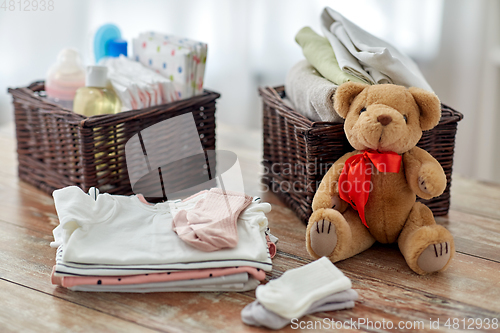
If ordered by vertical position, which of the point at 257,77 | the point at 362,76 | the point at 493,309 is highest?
the point at 362,76

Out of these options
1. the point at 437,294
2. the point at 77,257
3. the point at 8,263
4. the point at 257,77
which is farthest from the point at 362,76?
the point at 257,77

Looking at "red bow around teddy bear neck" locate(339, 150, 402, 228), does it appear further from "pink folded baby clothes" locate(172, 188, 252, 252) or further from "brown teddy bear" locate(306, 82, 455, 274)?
"pink folded baby clothes" locate(172, 188, 252, 252)

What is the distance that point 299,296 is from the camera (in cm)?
61

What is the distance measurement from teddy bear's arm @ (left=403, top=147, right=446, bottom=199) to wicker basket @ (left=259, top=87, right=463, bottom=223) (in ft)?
0.37

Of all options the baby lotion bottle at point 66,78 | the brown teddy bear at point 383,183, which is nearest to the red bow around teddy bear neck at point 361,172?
the brown teddy bear at point 383,183

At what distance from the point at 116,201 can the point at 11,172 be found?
0.52m

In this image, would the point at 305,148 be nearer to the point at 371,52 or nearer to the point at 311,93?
the point at 311,93

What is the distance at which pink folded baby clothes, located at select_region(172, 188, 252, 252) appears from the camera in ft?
2.22

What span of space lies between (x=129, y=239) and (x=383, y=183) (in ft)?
1.24

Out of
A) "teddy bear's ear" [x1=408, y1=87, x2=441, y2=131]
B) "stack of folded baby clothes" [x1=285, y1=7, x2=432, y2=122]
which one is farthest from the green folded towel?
"teddy bear's ear" [x1=408, y1=87, x2=441, y2=131]

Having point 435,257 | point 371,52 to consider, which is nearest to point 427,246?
point 435,257

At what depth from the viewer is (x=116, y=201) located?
2.54 feet

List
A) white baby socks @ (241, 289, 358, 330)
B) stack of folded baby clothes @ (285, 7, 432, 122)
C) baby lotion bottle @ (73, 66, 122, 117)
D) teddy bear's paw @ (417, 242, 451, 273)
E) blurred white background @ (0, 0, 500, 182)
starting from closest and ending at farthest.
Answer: white baby socks @ (241, 289, 358, 330) < teddy bear's paw @ (417, 242, 451, 273) < stack of folded baby clothes @ (285, 7, 432, 122) < baby lotion bottle @ (73, 66, 122, 117) < blurred white background @ (0, 0, 500, 182)

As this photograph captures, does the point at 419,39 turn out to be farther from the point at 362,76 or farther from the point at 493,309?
the point at 493,309
